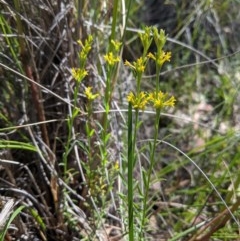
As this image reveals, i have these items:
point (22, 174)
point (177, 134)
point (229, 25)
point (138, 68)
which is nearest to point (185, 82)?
point (177, 134)

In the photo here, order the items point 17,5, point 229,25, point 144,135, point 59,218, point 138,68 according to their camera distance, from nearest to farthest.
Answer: point 138,68, point 17,5, point 59,218, point 144,135, point 229,25

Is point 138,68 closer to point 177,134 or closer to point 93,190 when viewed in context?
point 93,190

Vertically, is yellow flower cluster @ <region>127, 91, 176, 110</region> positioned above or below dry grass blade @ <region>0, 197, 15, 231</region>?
above

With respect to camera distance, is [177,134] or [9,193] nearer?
[9,193]

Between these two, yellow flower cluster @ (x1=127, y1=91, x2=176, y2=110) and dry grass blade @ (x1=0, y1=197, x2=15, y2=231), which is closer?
yellow flower cluster @ (x1=127, y1=91, x2=176, y2=110)

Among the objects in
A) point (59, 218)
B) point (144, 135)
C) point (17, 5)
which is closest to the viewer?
point (17, 5)

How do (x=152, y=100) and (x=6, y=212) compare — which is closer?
(x=152, y=100)

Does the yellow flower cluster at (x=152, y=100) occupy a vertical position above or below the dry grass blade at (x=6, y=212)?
above

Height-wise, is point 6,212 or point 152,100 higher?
point 152,100

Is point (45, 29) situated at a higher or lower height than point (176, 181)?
higher

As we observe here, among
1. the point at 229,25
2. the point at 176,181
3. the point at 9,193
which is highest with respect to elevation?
the point at 229,25

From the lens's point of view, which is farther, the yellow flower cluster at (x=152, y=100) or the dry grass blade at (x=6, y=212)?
the dry grass blade at (x=6, y=212)
